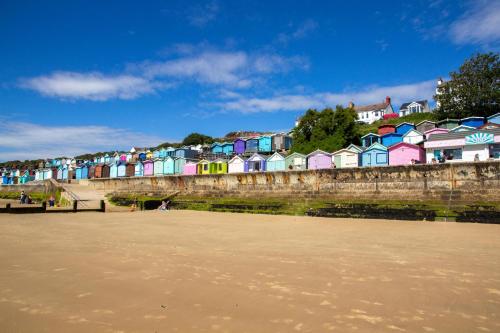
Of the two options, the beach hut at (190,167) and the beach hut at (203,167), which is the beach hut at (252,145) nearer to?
the beach hut at (203,167)

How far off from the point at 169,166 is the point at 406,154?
109 feet

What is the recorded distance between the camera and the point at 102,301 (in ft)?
16.5

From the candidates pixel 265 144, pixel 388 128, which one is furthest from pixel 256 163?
pixel 388 128

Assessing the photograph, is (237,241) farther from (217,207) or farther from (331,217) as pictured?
(217,207)

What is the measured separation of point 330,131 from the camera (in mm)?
40219

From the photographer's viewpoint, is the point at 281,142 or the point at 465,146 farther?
the point at 281,142

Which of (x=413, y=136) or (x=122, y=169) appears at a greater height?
(x=413, y=136)

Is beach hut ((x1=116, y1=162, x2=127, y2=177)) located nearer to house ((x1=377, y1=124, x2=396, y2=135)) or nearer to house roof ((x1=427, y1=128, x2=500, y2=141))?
house ((x1=377, y1=124, x2=396, y2=135))

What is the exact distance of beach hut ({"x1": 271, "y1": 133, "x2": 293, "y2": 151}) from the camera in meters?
49.1

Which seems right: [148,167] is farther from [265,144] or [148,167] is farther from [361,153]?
[361,153]

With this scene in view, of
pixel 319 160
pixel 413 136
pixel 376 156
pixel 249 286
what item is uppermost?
pixel 413 136

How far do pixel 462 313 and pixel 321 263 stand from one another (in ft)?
11.1

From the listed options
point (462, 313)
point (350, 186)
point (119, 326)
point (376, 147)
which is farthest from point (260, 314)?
point (376, 147)

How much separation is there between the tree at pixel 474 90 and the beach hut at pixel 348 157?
25334 mm
